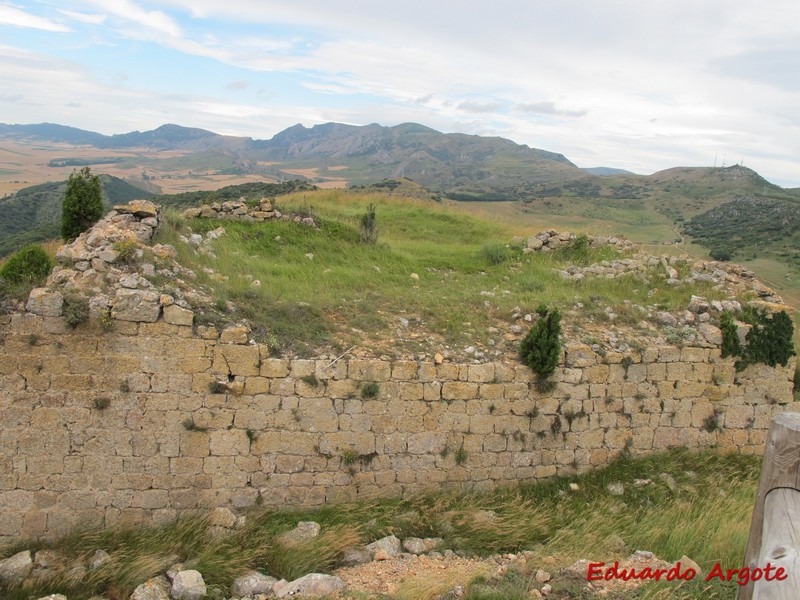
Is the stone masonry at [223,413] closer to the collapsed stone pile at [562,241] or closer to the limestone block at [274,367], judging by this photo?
the limestone block at [274,367]

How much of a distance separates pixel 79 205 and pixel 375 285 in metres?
4.80

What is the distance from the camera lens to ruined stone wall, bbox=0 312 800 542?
5.96 metres

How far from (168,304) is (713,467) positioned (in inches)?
296

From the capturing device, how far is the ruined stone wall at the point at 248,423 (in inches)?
235

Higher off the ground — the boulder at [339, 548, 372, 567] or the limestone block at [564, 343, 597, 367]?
the limestone block at [564, 343, 597, 367]

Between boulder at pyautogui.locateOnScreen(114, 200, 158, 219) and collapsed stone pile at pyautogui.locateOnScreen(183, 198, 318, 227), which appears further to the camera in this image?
collapsed stone pile at pyautogui.locateOnScreen(183, 198, 318, 227)

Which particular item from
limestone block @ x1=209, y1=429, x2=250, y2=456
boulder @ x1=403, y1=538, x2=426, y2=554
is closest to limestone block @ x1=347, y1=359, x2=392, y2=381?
limestone block @ x1=209, y1=429, x2=250, y2=456

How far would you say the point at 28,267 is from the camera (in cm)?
662

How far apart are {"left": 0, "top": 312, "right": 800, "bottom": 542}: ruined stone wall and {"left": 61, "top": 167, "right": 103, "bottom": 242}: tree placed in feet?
9.66

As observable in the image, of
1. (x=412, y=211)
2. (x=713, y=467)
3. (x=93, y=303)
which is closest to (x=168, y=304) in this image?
(x=93, y=303)

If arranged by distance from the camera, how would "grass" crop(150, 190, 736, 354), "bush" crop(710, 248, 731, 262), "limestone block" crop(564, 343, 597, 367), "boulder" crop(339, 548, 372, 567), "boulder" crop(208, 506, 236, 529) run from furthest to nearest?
"bush" crop(710, 248, 731, 262), "grass" crop(150, 190, 736, 354), "limestone block" crop(564, 343, 597, 367), "boulder" crop(208, 506, 236, 529), "boulder" crop(339, 548, 372, 567)

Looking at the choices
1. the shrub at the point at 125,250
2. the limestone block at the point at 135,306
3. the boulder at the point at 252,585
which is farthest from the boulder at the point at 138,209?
the boulder at the point at 252,585

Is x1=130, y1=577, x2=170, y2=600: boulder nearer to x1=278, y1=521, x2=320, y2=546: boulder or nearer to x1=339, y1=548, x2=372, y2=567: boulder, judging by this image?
x1=278, y1=521, x2=320, y2=546: boulder

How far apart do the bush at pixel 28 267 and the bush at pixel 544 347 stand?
607cm
